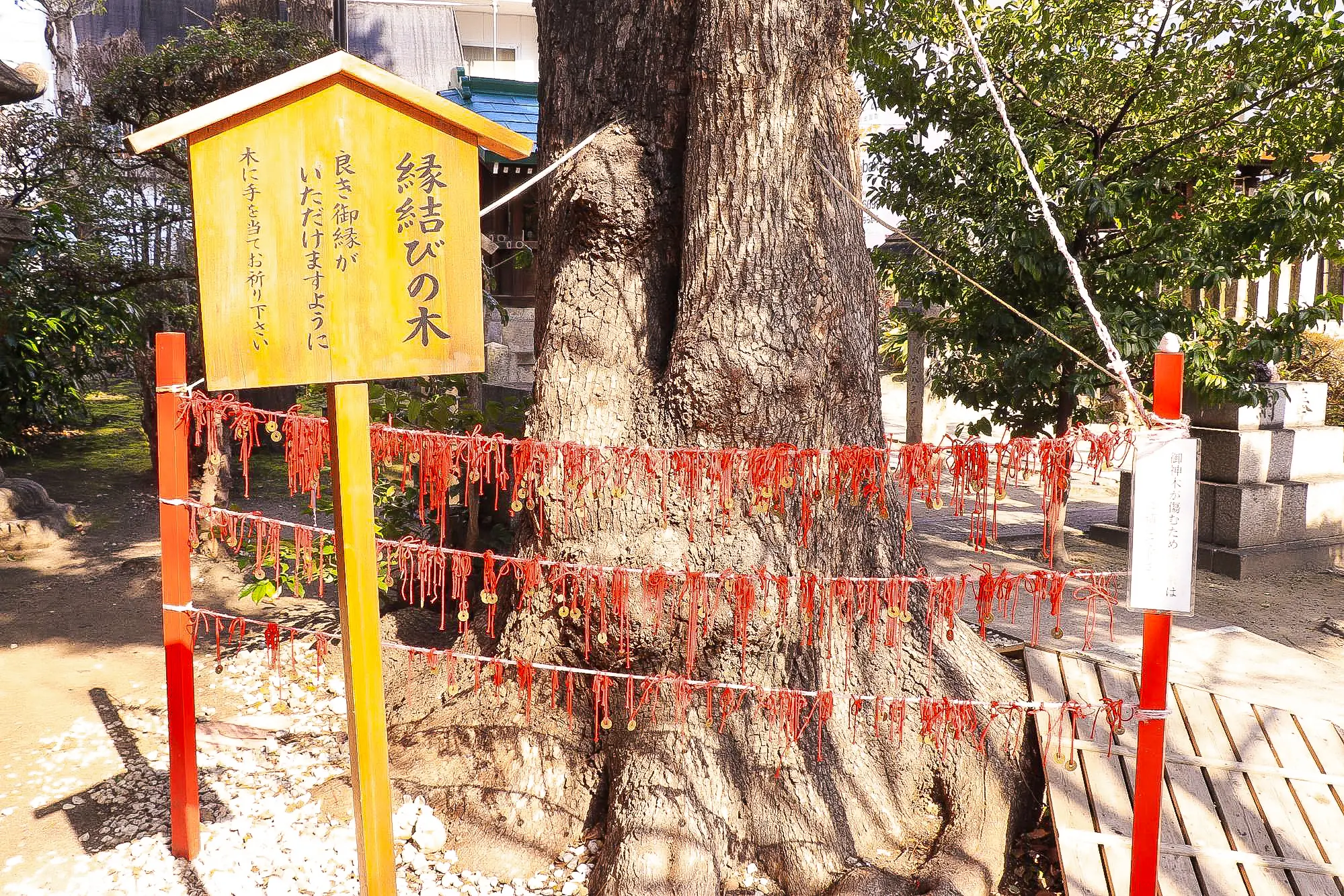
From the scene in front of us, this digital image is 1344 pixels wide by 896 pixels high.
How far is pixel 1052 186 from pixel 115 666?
7115 mm

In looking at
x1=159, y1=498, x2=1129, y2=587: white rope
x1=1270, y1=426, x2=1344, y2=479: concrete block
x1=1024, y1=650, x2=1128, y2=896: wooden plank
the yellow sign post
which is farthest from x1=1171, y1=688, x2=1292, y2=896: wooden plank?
x1=1270, y1=426, x2=1344, y2=479: concrete block

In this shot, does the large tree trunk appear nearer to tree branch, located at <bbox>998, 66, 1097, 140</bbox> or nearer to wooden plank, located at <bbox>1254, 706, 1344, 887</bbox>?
wooden plank, located at <bbox>1254, 706, 1344, 887</bbox>

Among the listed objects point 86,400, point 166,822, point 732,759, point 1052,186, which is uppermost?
point 1052,186

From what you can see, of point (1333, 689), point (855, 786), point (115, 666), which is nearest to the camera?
point (855, 786)

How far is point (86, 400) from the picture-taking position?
53.1 feet

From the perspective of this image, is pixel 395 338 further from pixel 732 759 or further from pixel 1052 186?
pixel 1052 186

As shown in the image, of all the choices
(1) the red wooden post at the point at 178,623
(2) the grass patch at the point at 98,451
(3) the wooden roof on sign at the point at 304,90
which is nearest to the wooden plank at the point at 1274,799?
(3) the wooden roof on sign at the point at 304,90

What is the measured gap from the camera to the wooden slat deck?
137 inches

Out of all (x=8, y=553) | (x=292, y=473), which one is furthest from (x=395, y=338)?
(x=8, y=553)

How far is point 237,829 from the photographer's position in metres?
4.02

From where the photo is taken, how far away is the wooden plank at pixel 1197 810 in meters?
3.42

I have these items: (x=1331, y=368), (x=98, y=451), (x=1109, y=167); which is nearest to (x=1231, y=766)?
(x=1109, y=167)

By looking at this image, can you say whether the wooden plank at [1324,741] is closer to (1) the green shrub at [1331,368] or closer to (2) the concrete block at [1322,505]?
(2) the concrete block at [1322,505]

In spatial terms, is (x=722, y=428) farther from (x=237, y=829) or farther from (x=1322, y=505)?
(x=1322, y=505)
